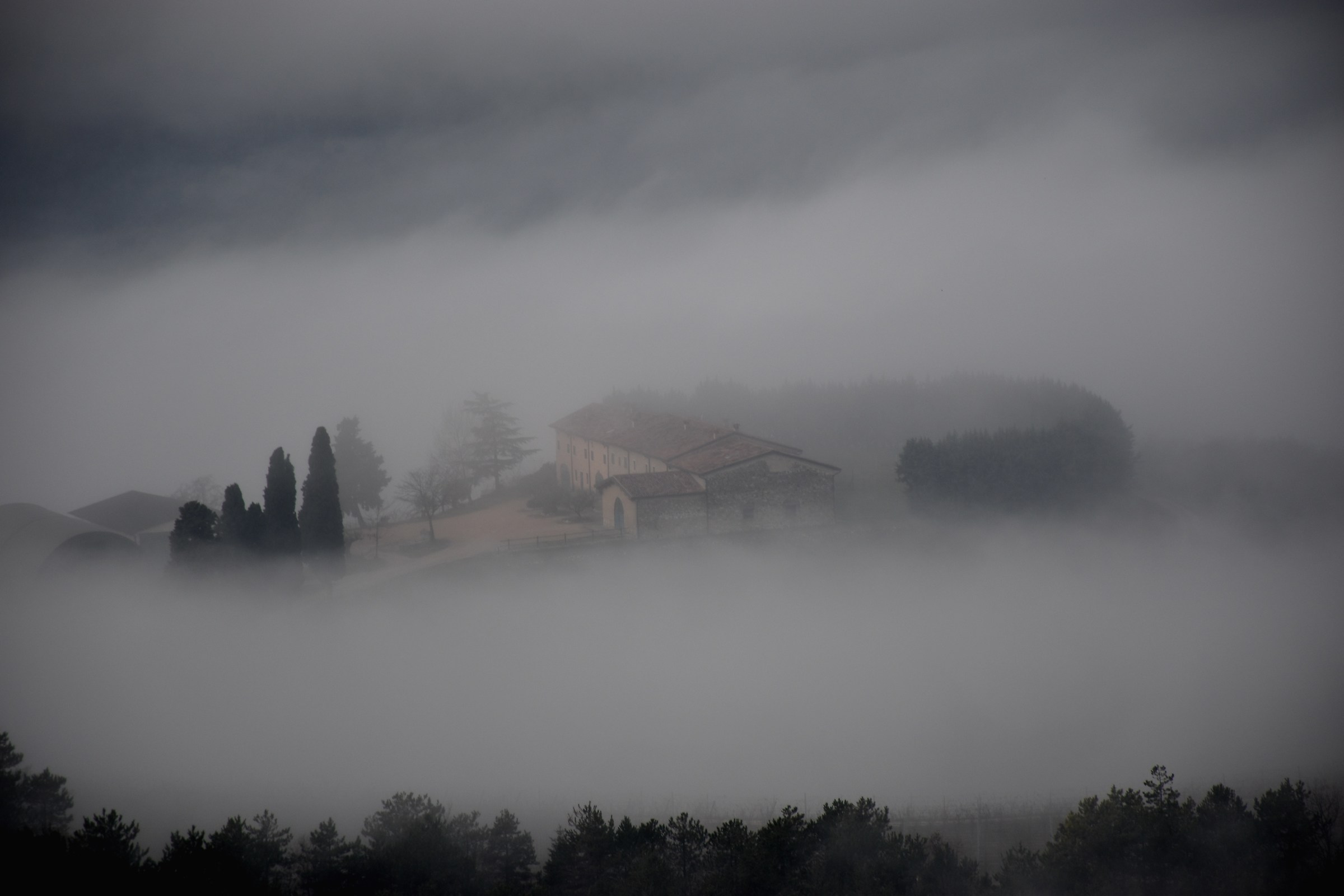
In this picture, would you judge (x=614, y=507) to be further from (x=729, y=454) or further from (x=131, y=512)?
(x=131, y=512)

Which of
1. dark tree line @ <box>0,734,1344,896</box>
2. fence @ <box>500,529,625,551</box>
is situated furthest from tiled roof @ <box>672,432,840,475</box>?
dark tree line @ <box>0,734,1344,896</box>

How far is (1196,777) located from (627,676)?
787 inches

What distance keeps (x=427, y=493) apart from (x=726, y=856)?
2791 cm

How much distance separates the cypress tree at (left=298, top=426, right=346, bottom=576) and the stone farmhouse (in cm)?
1150

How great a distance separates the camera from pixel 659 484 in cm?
3762

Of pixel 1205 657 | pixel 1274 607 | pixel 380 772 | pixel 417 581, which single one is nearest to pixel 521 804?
pixel 380 772

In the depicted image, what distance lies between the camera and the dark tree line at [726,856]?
16.8m

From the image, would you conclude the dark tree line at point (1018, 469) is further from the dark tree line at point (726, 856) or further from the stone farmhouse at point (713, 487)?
the dark tree line at point (726, 856)

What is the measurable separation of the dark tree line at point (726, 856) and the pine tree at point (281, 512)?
13345 millimetres

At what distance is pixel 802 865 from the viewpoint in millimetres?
17781

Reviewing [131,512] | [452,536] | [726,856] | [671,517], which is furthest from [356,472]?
[726,856]

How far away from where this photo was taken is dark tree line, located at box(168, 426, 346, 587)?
31562 mm

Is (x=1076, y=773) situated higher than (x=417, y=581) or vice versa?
(x=417, y=581)

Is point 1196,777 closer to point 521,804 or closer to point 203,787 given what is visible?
point 521,804
